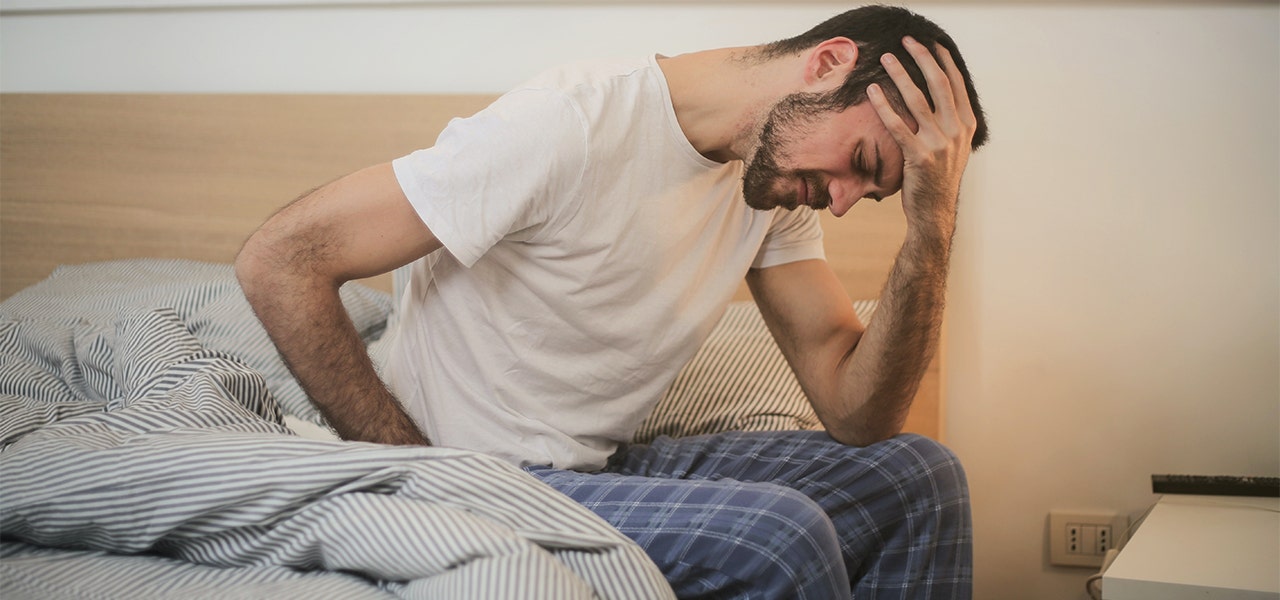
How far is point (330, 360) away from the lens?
3.68 feet

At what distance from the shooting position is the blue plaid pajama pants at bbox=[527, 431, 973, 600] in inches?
37.4

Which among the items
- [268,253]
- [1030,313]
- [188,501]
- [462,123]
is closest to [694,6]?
[1030,313]

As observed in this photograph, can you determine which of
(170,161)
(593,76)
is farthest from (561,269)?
(170,161)

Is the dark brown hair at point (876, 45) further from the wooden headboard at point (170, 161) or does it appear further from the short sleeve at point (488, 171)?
the wooden headboard at point (170, 161)

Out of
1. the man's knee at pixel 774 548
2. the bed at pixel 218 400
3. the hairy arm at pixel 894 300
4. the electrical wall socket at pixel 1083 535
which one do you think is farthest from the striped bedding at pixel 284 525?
the electrical wall socket at pixel 1083 535

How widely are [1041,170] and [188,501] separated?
1.57m

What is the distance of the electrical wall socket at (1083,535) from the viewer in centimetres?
192

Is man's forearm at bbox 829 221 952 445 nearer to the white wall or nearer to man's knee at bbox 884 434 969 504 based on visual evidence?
man's knee at bbox 884 434 969 504

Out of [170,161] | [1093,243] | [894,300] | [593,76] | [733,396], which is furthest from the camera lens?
[170,161]

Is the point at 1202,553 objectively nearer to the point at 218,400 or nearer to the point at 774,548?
the point at 774,548

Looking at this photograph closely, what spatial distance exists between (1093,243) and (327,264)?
1369 millimetres

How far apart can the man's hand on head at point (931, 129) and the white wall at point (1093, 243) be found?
0.73 meters

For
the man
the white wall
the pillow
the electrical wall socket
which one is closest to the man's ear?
the man

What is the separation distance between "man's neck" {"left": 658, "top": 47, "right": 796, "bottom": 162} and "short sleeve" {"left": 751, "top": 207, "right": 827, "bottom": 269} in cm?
19
